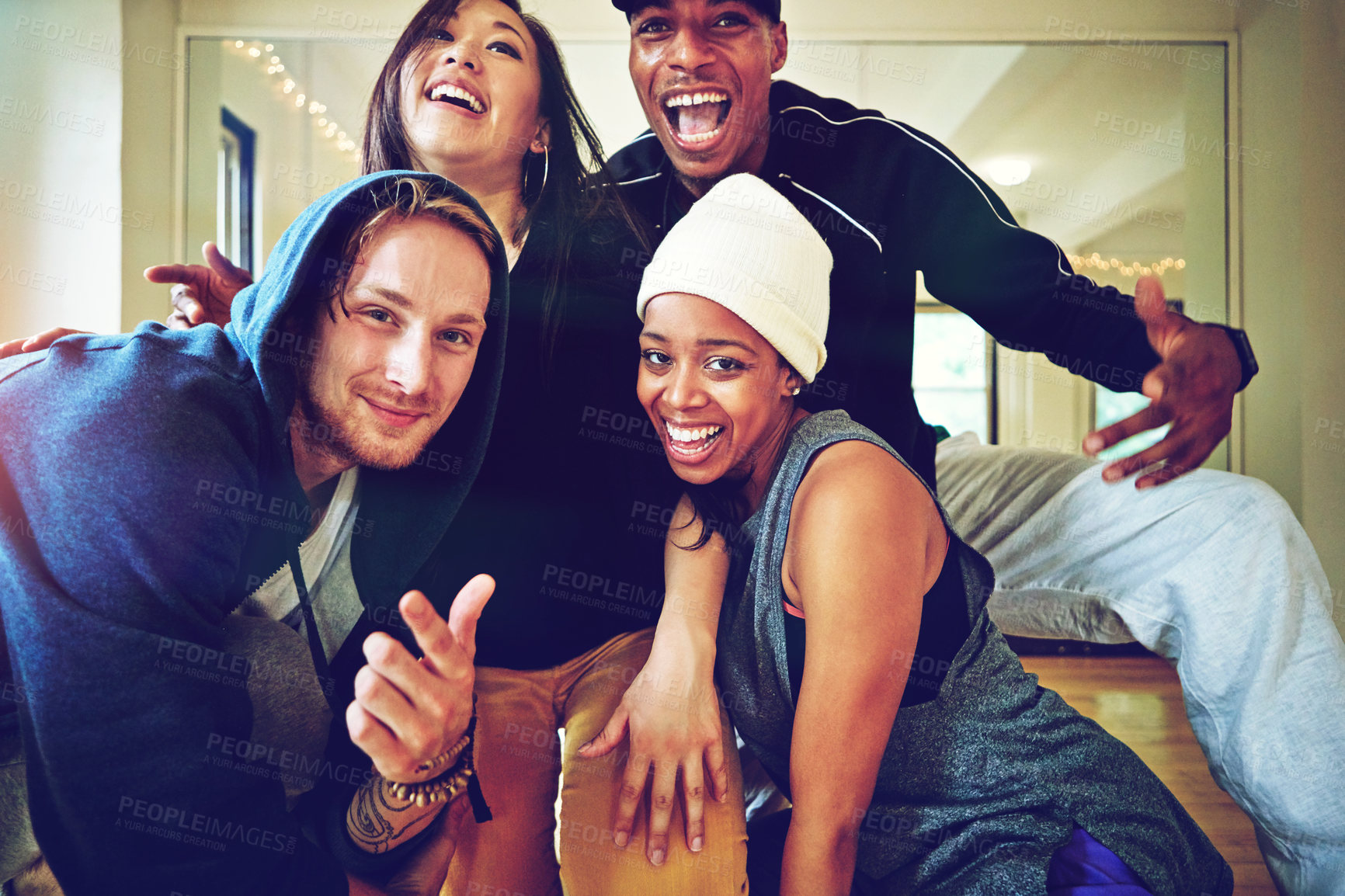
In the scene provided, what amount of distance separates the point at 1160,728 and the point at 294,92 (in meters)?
3.11

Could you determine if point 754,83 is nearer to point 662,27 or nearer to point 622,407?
point 662,27

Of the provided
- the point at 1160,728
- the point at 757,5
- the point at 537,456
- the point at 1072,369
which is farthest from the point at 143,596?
the point at 1160,728

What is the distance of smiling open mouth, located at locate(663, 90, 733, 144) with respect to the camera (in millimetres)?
1344

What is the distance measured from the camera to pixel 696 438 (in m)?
1.13

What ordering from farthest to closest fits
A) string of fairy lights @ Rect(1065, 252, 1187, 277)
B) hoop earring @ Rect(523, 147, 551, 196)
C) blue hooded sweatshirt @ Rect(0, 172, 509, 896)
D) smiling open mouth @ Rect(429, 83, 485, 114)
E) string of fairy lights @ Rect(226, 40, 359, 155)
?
string of fairy lights @ Rect(1065, 252, 1187, 277) < string of fairy lights @ Rect(226, 40, 359, 155) < hoop earring @ Rect(523, 147, 551, 196) < smiling open mouth @ Rect(429, 83, 485, 114) < blue hooded sweatshirt @ Rect(0, 172, 509, 896)

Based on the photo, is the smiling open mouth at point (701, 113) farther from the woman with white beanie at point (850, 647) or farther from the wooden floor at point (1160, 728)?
the wooden floor at point (1160, 728)

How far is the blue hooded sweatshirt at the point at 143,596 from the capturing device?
776 millimetres

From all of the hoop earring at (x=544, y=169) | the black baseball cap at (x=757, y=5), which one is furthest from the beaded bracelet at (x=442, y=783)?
the black baseball cap at (x=757, y=5)

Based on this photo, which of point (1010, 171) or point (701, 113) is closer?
point (701, 113)

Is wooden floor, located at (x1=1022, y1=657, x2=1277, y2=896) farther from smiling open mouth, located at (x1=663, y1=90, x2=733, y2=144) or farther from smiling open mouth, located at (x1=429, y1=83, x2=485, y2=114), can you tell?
smiling open mouth, located at (x1=429, y1=83, x2=485, y2=114)

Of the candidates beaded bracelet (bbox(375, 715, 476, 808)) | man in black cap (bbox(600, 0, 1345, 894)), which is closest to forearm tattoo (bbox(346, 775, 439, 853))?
beaded bracelet (bbox(375, 715, 476, 808))

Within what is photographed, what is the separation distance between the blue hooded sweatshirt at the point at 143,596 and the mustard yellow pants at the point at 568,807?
0.30 meters

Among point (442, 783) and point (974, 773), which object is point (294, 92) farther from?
point (974, 773)

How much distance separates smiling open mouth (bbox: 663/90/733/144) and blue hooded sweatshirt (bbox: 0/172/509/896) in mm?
695
